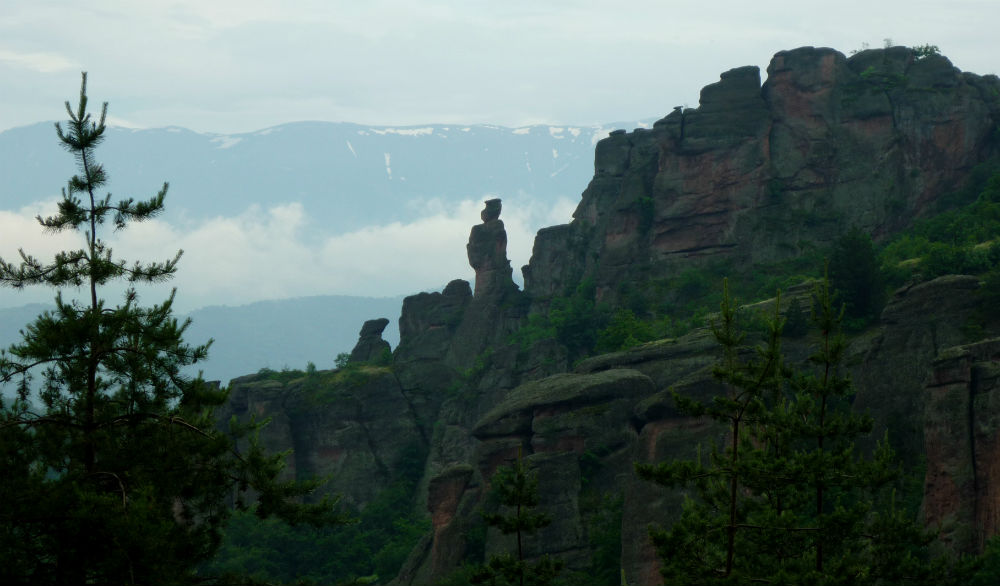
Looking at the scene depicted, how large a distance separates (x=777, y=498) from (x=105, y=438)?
18665 mm

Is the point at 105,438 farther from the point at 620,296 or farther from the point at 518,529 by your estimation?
the point at 620,296

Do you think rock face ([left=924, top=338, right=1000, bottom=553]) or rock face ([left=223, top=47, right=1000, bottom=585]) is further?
rock face ([left=223, top=47, right=1000, bottom=585])

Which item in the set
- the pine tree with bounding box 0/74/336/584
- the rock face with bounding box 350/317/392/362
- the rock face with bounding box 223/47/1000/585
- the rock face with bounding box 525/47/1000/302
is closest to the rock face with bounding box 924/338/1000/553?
the rock face with bounding box 223/47/1000/585

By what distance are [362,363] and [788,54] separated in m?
45.3

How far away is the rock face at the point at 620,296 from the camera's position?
202 ft

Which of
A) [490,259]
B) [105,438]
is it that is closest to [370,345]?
[490,259]

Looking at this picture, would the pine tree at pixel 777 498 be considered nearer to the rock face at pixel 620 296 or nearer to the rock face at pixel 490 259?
the rock face at pixel 620 296

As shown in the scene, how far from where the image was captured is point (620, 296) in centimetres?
9569

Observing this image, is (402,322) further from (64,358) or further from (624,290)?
(64,358)

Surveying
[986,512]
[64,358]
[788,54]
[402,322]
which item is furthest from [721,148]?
[64,358]

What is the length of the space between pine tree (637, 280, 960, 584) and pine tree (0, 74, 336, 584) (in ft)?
29.8

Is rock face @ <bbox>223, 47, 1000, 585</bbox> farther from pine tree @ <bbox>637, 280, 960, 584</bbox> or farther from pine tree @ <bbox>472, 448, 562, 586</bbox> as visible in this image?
pine tree @ <bbox>472, 448, 562, 586</bbox>

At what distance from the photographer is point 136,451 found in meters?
25.7

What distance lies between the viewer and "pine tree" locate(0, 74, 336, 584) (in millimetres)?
23297
